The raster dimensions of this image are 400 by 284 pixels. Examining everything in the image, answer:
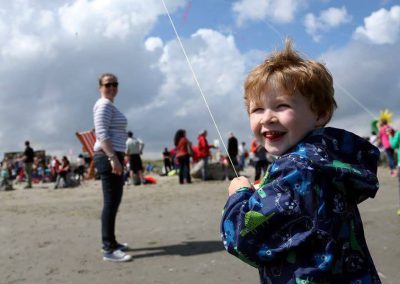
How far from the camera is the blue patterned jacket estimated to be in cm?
155

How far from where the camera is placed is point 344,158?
1.60m

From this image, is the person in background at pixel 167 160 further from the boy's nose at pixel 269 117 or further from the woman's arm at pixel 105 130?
the boy's nose at pixel 269 117

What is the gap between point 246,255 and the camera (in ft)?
5.42

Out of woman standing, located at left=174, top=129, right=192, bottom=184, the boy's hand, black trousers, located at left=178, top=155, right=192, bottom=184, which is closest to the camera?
the boy's hand

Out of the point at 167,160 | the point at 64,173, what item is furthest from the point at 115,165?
the point at 167,160

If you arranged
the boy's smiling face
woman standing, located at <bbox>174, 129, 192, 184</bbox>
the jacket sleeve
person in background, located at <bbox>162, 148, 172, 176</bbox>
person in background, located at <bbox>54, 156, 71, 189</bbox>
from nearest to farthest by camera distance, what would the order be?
the jacket sleeve → the boy's smiling face → woman standing, located at <bbox>174, 129, 192, 184</bbox> → person in background, located at <bbox>54, 156, 71, 189</bbox> → person in background, located at <bbox>162, 148, 172, 176</bbox>

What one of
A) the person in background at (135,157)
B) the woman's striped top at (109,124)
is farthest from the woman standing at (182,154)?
the woman's striped top at (109,124)

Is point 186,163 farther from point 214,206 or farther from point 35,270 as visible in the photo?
point 35,270

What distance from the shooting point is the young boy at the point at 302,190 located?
1.56 metres

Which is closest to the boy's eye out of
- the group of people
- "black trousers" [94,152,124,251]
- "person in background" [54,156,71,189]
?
the group of people

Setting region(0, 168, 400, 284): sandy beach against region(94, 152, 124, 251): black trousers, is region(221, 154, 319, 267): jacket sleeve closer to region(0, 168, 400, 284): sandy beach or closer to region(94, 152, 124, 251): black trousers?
region(0, 168, 400, 284): sandy beach

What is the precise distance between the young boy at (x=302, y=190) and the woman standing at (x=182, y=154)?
488 inches

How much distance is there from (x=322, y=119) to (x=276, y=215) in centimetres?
45

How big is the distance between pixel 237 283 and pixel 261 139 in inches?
91.3
